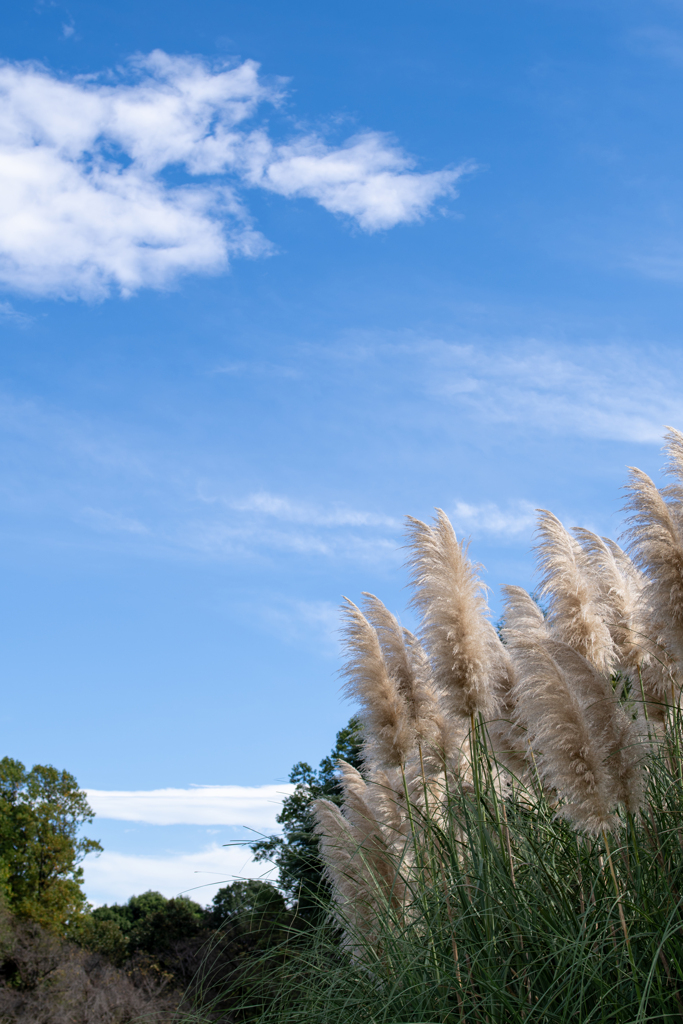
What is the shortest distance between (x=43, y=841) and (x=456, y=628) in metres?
32.0

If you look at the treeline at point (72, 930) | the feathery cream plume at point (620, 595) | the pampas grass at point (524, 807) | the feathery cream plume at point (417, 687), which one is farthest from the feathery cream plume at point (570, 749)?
the treeline at point (72, 930)

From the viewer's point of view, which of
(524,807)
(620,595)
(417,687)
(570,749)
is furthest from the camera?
(417,687)

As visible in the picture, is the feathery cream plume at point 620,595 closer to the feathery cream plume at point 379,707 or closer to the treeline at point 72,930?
the feathery cream plume at point 379,707

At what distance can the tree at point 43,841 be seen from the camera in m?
30.9

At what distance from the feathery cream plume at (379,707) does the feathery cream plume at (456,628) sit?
0.95 metres

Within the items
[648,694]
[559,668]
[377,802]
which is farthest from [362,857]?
[559,668]

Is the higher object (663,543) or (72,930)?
(663,543)

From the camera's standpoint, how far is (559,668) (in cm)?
379

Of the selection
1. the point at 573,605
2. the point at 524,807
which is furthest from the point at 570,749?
the point at 524,807

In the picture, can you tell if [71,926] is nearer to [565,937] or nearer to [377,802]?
[377,802]

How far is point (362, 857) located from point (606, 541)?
9.24 ft

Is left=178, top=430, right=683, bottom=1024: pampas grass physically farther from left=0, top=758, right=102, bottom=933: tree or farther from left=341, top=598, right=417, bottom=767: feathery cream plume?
left=0, top=758, right=102, bottom=933: tree

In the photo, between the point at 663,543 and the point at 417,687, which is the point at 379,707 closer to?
the point at 417,687

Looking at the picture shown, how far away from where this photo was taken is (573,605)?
4.46 m
